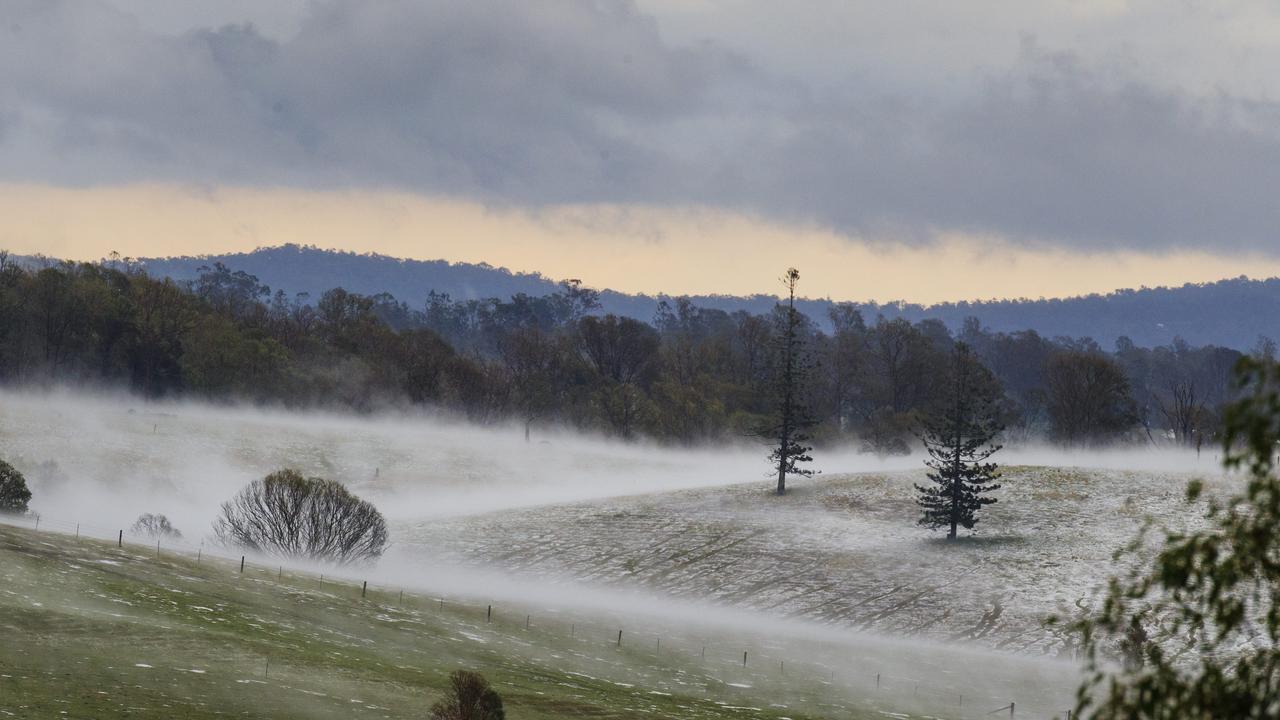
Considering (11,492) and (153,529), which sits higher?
(11,492)

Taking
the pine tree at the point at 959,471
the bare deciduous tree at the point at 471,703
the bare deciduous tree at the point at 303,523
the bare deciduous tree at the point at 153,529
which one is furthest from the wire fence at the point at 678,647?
the pine tree at the point at 959,471

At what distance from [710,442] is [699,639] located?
345ft

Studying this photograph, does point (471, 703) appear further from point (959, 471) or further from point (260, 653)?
point (959, 471)

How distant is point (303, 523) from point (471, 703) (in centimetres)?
5801

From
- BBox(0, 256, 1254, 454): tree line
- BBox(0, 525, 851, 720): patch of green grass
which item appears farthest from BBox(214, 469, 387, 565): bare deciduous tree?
BBox(0, 256, 1254, 454): tree line

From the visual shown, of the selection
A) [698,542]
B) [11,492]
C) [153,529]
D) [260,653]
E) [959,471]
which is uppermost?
[959,471]

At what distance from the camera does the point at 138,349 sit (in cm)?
16512

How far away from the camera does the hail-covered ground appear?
65.6m

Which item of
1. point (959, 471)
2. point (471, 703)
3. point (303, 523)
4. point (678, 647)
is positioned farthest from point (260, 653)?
point (959, 471)

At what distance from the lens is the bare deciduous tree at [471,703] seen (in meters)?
32.4

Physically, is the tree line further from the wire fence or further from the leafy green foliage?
the leafy green foliage

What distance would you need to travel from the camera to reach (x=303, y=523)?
288 feet

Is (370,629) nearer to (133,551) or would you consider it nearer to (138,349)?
(133,551)

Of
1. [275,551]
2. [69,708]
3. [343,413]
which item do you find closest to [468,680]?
[69,708]
